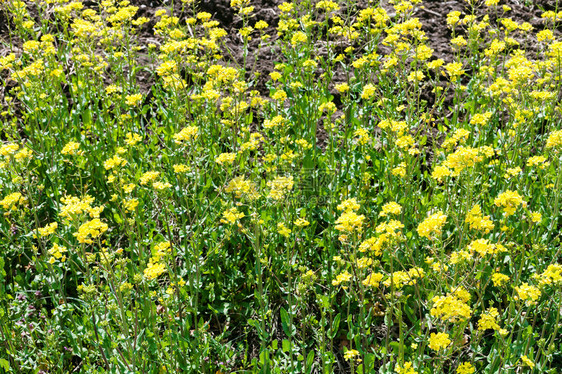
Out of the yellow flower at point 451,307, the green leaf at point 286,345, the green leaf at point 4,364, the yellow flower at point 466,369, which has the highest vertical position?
the yellow flower at point 451,307

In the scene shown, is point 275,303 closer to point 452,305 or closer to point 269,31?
point 452,305

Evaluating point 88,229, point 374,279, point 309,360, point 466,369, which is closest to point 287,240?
point 374,279

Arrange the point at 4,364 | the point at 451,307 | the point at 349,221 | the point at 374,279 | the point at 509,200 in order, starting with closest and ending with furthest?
the point at 451,307
the point at 349,221
the point at 509,200
the point at 374,279
the point at 4,364

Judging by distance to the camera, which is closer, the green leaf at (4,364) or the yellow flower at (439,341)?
the yellow flower at (439,341)

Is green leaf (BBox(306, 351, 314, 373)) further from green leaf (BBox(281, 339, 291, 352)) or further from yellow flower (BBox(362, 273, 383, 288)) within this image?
yellow flower (BBox(362, 273, 383, 288))

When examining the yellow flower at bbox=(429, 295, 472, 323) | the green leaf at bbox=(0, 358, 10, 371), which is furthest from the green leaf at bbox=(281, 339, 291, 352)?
the green leaf at bbox=(0, 358, 10, 371)

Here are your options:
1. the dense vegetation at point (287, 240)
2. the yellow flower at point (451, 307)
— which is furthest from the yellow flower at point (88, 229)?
the yellow flower at point (451, 307)

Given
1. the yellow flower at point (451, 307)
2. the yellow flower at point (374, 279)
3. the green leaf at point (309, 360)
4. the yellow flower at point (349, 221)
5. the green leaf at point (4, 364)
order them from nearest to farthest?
the yellow flower at point (451, 307), the yellow flower at point (349, 221), the yellow flower at point (374, 279), the green leaf at point (309, 360), the green leaf at point (4, 364)

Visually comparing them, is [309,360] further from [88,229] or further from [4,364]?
[4,364]

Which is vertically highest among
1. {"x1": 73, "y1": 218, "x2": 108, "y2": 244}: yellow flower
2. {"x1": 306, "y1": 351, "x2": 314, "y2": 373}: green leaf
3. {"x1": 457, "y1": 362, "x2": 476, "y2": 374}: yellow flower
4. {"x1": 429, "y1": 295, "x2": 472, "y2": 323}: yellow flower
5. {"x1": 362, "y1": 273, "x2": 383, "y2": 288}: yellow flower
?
{"x1": 73, "y1": 218, "x2": 108, "y2": 244}: yellow flower

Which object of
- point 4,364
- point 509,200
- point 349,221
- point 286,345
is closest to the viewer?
point 349,221

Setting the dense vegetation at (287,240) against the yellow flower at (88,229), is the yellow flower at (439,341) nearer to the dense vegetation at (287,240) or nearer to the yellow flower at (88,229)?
the dense vegetation at (287,240)

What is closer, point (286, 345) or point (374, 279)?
point (374, 279)

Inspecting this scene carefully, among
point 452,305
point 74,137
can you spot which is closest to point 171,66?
point 74,137
